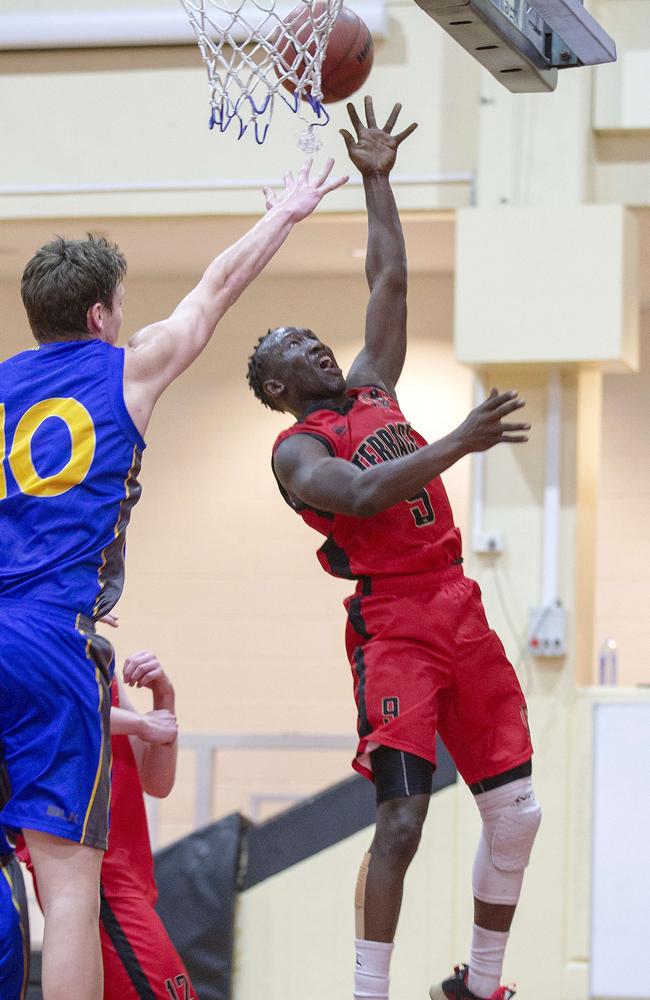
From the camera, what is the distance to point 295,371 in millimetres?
4625

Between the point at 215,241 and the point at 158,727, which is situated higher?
the point at 215,241

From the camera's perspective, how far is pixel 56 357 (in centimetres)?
392

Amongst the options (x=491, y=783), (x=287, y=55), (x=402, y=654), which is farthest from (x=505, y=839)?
(x=287, y=55)

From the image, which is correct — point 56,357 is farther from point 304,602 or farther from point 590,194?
point 304,602

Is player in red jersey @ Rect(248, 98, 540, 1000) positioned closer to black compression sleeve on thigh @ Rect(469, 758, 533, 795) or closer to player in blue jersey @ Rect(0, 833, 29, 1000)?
black compression sleeve on thigh @ Rect(469, 758, 533, 795)

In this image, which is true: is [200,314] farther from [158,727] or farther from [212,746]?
[212,746]

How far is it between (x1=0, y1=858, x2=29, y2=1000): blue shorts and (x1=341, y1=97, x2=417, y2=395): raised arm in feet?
6.43

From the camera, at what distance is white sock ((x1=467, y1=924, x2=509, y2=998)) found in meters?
4.29

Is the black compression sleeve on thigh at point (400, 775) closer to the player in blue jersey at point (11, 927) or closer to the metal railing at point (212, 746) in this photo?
the player in blue jersey at point (11, 927)

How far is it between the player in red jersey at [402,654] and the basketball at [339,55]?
116 centimetres

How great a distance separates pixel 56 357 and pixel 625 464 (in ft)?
20.6

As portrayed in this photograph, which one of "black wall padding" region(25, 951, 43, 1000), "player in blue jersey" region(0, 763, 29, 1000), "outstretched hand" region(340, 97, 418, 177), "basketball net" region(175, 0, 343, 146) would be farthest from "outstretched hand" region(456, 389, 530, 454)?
"black wall padding" region(25, 951, 43, 1000)

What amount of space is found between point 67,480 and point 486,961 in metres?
1.92

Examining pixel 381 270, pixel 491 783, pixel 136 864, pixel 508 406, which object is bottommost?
pixel 136 864
